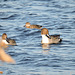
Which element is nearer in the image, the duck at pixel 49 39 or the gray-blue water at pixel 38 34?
the gray-blue water at pixel 38 34

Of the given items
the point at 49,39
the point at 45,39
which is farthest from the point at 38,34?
the point at 45,39

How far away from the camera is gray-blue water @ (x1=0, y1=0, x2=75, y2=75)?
10203mm

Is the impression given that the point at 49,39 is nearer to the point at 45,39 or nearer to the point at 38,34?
the point at 45,39

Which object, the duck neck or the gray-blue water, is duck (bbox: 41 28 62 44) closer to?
the duck neck

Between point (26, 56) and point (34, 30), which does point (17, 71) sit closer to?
point (26, 56)

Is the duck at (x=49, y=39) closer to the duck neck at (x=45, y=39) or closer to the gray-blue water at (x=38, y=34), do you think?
the duck neck at (x=45, y=39)

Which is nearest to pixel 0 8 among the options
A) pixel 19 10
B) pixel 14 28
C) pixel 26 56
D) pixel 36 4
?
pixel 19 10

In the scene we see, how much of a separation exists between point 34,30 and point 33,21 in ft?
8.22

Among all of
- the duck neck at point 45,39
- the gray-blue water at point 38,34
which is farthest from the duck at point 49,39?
the gray-blue water at point 38,34

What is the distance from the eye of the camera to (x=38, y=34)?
1745 centimetres

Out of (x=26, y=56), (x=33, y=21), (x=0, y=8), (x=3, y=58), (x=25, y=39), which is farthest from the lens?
(x=0, y=8)

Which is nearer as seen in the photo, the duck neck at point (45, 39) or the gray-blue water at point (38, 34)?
the gray-blue water at point (38, 34)

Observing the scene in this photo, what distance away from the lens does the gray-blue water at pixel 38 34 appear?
10.2 m

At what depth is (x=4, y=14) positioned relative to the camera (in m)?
22.6
